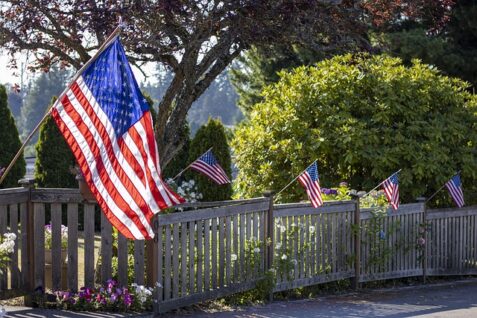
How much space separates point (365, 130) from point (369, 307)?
371 cm

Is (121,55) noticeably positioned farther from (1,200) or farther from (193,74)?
(193,74)

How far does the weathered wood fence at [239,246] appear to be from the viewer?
8.85m

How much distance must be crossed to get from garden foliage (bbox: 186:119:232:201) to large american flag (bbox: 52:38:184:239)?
12018mm

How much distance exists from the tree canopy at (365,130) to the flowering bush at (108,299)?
5.28 meters

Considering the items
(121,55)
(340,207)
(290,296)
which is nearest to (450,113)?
(340,207)

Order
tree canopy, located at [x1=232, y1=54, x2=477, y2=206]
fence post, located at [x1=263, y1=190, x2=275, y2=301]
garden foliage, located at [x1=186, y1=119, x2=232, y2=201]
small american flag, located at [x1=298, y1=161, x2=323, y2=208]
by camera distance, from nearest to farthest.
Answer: fence post, located at [x1=263, y1=190, x2=275, y2=301]
small american flag, located at [x1=298, y1=161, x2=323, y2=208]
tree canopy, located at [x1=232, y1=54, x2=477, y2=206]
garden foliage, located at [x1=186, y1=119, x2=232, y2=201]

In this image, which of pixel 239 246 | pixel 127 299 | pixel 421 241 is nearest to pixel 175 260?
pixel 127 299

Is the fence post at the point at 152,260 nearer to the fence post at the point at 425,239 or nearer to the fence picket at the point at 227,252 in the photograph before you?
the fence picket at the point at 227,252

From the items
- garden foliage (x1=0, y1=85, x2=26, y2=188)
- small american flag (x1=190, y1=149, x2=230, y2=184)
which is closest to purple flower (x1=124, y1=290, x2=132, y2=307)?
small american flag (x1=190, y1=149, x2=230, y2=184)

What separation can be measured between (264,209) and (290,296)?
1.40 meters

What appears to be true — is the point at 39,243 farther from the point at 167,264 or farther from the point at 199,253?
the point at 199,253

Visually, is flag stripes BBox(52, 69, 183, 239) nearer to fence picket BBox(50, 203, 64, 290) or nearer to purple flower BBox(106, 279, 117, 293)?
purple flower BBox(106, 279, 117, 293)

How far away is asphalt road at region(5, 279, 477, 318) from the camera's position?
359 inches

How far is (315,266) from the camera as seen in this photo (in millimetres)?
11164
